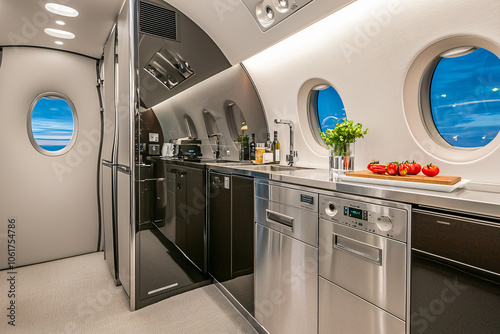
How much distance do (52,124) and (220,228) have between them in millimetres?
2784

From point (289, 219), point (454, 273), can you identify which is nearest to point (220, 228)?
point (289, 219)

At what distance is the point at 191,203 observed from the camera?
2.72m

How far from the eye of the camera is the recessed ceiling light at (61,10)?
246 cm

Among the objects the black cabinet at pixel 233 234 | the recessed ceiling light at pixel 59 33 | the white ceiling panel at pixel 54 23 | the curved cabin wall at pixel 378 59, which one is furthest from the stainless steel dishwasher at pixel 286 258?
the recessed ceiling light at pixel 59 33

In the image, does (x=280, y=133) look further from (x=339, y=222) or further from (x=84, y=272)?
(x=84, y=272)

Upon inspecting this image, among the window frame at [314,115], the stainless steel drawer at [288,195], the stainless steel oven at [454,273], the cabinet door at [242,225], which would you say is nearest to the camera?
the stainless steel oven at [454,273]

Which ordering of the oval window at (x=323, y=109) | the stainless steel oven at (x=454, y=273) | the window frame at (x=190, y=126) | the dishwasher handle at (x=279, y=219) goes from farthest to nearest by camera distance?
the window frame at (x=190, y=126) < the oval window at (x=323, y=109) < the dishwasher handle at (x=279, y=219) < the stainless steel oven at (x=454, y=273)

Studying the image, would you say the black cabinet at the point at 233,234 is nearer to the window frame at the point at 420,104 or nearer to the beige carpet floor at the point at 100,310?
the beige carpet floor at the point at 100,310

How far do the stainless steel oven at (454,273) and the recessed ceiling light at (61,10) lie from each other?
3.21 metres

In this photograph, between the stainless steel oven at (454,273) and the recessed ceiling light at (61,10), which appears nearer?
the stainless steel oven at (454,273)

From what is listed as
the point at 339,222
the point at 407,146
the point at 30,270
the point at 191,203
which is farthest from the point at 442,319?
the point at 30,270

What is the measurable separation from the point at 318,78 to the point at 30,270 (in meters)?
3.90

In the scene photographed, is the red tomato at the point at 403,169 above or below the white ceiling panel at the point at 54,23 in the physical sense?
below

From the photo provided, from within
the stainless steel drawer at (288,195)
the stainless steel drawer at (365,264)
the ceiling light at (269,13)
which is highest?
the ceiling light at (269,13)
